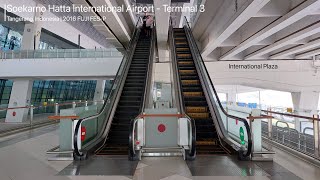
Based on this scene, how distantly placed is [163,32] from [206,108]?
15.4ft

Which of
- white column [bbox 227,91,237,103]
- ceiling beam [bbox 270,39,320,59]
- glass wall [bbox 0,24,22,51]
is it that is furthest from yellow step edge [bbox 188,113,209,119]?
glass wall [bbox 0,24,22,51]

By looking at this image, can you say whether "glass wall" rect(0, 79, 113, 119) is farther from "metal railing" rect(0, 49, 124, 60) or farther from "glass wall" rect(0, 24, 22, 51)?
"metal railing" rect(0, 49, 124, 60)

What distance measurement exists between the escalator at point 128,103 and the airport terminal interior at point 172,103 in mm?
39

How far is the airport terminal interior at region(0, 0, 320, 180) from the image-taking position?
4.67 meters

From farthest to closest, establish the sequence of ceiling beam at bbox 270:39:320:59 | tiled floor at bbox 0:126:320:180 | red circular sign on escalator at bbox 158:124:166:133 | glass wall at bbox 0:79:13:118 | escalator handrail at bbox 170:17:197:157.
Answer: glass wall at bbox 0:79:13:118 → ceiling beam at bbox 270:39:320:59 → red circular sign on escalator at bbox 158:124:166:133 → escalator handrail at bbox 170:17:197:157 → tiled floor at bbox 0:126:320:180

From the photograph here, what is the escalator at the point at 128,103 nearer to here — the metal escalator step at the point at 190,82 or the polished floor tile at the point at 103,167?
the polished floor tile at the point at 103,167

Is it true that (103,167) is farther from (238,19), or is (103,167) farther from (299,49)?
(299,49)

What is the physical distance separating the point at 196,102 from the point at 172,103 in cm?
256

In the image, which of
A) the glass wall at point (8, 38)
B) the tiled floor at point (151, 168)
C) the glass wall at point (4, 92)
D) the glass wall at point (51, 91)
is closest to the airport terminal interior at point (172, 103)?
the tiled floor at point (151, 168)

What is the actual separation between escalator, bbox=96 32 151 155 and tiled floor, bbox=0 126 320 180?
1.07 meters

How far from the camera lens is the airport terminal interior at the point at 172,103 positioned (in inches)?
184

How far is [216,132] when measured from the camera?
6.52 meters

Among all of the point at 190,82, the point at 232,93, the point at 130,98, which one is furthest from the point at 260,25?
the point at 232,93

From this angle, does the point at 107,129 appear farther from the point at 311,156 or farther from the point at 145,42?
the point at 145,42
